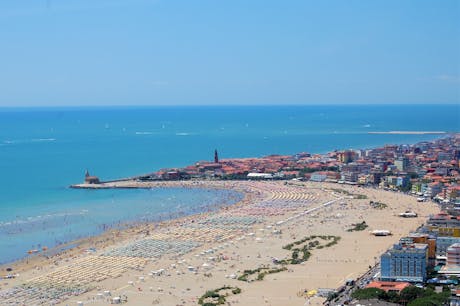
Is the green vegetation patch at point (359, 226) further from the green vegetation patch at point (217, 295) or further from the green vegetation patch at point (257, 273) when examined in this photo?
the green vegetation patch at point (217, 295)

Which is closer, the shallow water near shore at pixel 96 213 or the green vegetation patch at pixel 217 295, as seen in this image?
the green vegetation patch at pixel 217 295

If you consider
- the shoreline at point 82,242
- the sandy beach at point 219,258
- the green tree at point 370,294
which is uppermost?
the green tree at point 370,294

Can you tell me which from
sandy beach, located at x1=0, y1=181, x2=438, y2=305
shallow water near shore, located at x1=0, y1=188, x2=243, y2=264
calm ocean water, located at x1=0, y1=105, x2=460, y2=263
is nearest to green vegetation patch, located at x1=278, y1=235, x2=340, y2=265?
sandy beach, located at x1=0, y1=181, x2=438, y2=305

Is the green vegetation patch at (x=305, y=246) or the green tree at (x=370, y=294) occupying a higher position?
the green tree at (x=370, y=294)

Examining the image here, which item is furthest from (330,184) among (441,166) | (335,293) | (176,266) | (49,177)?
(335,293)

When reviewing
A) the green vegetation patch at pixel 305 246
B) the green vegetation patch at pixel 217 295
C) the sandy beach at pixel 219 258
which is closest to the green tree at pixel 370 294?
the sandy beach at pixel 219 258

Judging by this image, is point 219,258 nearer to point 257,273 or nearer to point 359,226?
point 257,273

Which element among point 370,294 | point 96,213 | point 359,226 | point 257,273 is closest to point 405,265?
point 370,294
